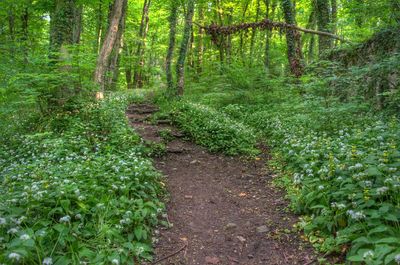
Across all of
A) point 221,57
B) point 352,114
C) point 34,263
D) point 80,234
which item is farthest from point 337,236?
point 221,57

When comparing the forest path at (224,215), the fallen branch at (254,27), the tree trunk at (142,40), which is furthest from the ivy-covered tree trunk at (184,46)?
the tree trunk at (142,40)

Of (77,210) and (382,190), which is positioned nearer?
(382,190)

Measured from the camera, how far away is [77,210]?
421cm

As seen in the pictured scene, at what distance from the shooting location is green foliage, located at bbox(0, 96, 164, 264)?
3.59m

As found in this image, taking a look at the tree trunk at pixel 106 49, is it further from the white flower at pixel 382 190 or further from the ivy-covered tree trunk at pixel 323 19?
the white flower at pixel 382 190

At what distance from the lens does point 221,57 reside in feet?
64.1

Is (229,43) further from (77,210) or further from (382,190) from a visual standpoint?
(77,210)

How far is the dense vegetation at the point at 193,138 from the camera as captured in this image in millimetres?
3863

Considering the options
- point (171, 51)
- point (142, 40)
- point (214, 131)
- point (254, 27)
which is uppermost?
point (142, 40)

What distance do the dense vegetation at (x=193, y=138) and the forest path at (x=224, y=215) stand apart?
0.31m

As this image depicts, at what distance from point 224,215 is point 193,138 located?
4692mm

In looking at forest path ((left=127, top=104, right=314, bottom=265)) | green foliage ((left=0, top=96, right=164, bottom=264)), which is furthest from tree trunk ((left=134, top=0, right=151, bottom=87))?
green foliage ((left=0, top=96, right=164, bottom=264))

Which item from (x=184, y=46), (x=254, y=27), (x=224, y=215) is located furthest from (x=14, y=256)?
(x=184, y=46)

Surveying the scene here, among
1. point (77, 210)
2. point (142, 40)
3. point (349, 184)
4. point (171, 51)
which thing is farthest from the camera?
point (142, 40)
